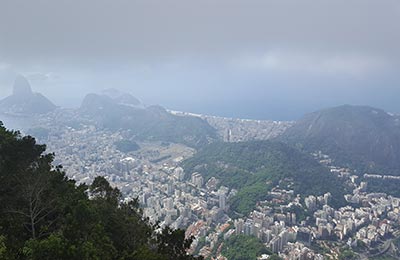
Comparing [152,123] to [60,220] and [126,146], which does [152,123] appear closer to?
[126,146]

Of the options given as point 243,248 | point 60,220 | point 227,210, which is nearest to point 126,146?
point 227,210

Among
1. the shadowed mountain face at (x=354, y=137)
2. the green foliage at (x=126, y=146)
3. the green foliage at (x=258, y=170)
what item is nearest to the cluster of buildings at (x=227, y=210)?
the green foliage at (x=258, y=170)

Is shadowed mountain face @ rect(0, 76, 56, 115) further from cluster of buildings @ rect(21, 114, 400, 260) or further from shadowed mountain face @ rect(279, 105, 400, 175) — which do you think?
shadowed mountain face @ rect(279, 105, 400, 175)

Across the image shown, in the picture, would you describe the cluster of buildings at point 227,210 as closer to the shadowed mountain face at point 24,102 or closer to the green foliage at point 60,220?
the green foliage at point 60,220

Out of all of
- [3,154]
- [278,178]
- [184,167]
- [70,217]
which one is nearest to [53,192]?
[70,217]

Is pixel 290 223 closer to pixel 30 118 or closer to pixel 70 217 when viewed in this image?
pixel 70 217

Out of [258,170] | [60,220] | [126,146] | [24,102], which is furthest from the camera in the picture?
[24,102]

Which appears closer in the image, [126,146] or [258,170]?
[258,170]
